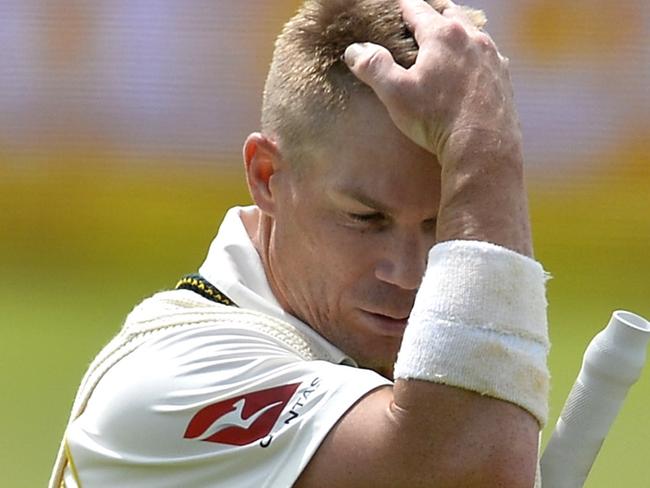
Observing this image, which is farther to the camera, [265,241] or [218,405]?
[265,241]

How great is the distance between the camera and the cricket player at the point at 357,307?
1.19 m

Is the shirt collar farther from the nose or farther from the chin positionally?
the nose

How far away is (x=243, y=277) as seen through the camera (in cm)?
151

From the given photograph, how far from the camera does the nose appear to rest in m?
1.37

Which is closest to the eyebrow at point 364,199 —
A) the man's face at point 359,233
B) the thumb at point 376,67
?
the man's face at point 359,233

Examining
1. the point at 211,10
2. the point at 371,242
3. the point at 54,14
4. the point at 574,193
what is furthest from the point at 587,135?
the point at 371,242

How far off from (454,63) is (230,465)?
40 cm

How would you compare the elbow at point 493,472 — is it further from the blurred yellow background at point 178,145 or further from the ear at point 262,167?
the blurred yellow background at point 178,145

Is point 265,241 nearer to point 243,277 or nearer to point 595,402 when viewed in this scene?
point 243,277

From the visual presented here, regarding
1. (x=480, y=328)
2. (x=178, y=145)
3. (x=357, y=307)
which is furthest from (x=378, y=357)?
(x=178, y=145)

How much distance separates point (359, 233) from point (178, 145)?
240cm

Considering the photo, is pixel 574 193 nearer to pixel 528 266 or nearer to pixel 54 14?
pixel 54 14

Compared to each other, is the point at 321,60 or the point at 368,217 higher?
the point at 321,60

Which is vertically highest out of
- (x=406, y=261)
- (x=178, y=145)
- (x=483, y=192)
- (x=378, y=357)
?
(x=483, y=192)
